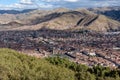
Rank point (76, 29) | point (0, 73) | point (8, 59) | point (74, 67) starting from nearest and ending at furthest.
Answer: point (0, 73) < point (8, 59) < point (74, 67) < point (76, 29)

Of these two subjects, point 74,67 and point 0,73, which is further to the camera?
point 74,67

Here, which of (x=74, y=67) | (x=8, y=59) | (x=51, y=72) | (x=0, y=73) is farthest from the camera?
(x=74, y=67)

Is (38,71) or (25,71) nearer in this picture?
(25,71)

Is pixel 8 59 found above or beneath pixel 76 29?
above

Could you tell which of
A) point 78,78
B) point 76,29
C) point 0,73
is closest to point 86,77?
point 78,78

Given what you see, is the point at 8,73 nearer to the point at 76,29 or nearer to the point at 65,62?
the point at 65,62

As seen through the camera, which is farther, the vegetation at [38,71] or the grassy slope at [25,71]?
the vegetation at [38,71]

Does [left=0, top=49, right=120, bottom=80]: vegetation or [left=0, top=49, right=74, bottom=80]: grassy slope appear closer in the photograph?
[left=0, top=49, right=74, bottom=80]: grassy slope

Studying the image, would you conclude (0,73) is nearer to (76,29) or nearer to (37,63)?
(37,63)

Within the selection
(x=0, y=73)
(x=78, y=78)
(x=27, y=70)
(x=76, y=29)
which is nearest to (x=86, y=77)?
(x=78, y=78)

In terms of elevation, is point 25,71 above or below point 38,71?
above
